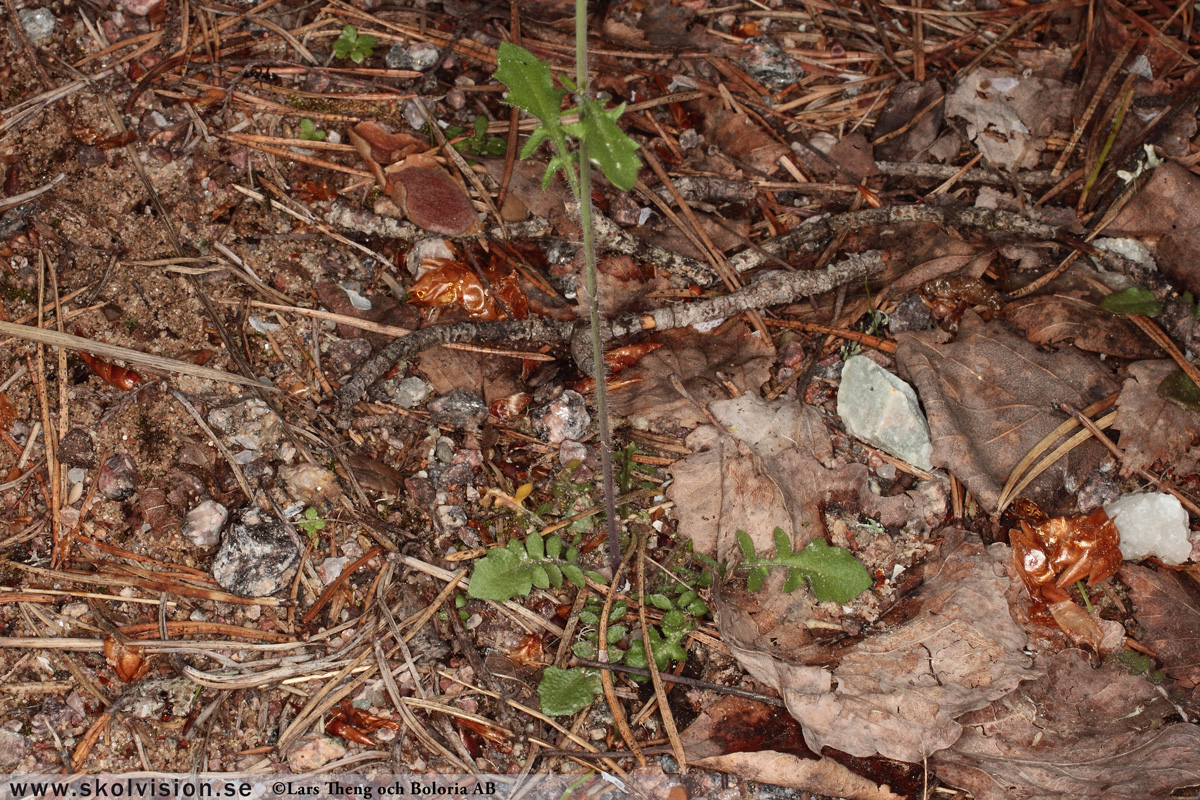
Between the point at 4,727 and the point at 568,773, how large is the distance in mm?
1691

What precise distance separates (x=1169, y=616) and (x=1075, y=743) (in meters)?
0.57

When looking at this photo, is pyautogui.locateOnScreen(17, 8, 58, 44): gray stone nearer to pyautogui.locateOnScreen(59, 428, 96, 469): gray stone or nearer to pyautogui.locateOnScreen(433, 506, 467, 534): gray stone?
pyautogui.locateOnScreen(59, 428, 96, 469): gray stone

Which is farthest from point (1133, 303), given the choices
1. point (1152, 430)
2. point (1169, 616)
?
point (1169, 616)

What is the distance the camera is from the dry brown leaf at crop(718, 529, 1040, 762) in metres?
2.27

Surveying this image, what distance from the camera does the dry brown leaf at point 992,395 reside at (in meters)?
2.64

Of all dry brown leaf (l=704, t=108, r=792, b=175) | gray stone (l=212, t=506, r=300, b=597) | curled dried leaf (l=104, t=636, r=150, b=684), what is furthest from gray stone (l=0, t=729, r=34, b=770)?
dry brown leaf (l=704, t=108, r=792, b=175)

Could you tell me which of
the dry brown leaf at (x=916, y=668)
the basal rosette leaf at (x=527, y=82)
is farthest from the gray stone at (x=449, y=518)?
the basal rosette leaf at (x=527, y=82)

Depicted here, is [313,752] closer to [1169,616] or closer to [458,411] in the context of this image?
[458,411]

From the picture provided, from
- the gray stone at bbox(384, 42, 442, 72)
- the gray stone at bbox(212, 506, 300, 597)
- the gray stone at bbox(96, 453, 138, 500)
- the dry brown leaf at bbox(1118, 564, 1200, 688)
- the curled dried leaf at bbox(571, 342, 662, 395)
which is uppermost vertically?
the gray stone at bbox(384, 42, 442, 72)

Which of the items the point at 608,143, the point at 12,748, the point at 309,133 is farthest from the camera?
the point at 309,133

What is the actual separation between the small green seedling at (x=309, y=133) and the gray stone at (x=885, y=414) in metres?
2.40

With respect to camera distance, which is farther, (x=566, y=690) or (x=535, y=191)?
(x=535, y=191)

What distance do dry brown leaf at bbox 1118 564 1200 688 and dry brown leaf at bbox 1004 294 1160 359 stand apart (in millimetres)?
830

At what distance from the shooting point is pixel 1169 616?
8.13 feet
